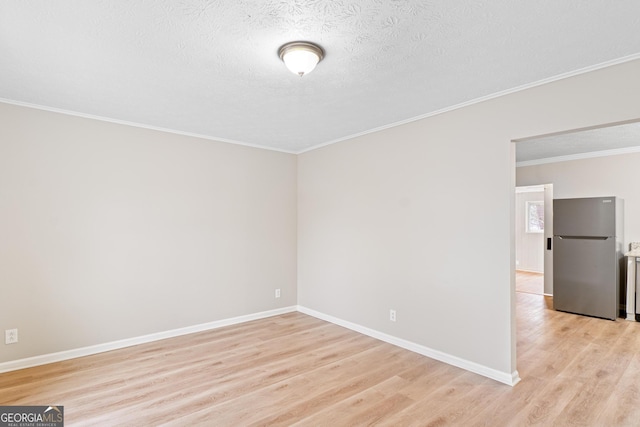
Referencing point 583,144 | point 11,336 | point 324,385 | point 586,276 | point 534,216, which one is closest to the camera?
point 324,385

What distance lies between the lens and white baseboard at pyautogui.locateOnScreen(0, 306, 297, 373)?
3123 mm

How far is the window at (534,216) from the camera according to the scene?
8930 millimetres

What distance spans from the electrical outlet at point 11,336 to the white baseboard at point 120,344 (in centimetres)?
19

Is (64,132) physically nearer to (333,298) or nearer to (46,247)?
(46,247)

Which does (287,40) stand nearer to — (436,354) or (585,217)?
(436,354)

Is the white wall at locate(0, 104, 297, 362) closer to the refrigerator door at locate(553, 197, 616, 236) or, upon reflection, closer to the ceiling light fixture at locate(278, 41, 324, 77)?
the ceiling light fixture at locate(278, 41, 324, 77)

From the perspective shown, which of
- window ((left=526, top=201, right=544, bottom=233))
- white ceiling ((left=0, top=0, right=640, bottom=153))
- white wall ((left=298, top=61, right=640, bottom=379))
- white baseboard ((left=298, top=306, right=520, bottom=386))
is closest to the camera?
white ceiling ((left=0, top=0, right=640, bottom=153))

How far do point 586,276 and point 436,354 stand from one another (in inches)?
133

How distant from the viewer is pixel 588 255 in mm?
5020

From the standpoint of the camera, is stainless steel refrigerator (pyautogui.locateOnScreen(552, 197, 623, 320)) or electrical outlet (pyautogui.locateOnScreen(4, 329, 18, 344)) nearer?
electrical outlet (pyautogui.locateOnScreen(4, 329, 18, 344))

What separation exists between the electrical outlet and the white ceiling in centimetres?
220

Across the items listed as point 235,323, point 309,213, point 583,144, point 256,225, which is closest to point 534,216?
point 583,144

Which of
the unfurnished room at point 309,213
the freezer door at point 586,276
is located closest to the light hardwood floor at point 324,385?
the unfurnished room at point 309,213

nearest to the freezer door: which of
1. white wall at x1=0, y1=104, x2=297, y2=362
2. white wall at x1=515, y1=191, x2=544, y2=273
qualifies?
white wall at x1=515, y1=191, x2=544, y2=273
